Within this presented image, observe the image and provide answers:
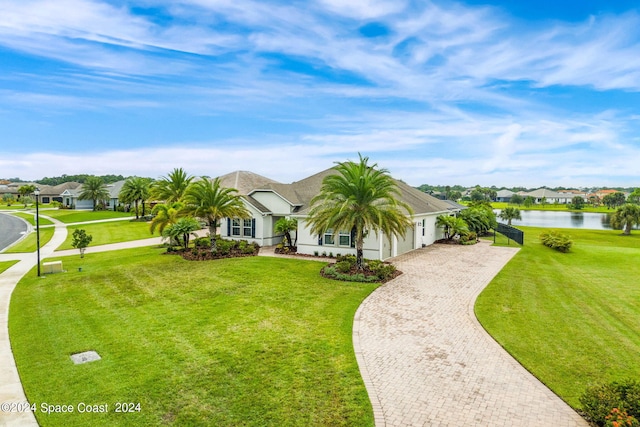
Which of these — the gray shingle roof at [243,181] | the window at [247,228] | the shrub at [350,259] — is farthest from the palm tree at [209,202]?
the gray shingle roof at [243,181]

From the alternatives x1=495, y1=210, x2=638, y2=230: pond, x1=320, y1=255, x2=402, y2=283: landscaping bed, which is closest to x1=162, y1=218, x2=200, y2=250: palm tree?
x1=320, y1=255, x2=402, y2=283: landscaping bed

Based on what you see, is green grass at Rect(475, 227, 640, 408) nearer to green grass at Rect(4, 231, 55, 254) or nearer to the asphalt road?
green grass at Rect(4, 231, 55, 254)

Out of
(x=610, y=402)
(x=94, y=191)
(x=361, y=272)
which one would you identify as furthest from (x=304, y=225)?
(x=94, y=191)

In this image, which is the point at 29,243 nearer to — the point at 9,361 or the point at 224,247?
the point at 224,247

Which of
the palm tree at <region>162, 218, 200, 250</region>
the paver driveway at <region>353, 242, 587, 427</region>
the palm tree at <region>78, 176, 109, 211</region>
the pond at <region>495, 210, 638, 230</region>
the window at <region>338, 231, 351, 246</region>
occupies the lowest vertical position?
the paver driveway at <region>353, 242, 587, 427</region>

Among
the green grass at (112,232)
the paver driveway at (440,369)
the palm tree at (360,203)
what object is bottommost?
the paver driveway at (440,369)

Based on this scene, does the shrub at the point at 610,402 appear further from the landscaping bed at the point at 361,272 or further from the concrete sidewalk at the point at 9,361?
the landscaping bed at the point at 361,272

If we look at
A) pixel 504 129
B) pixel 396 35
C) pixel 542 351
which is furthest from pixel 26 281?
pixel 504 129
